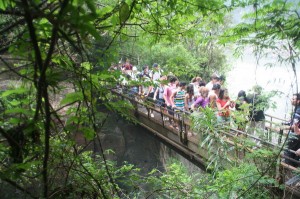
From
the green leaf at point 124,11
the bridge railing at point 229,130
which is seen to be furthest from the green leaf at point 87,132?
the bridge railing at point 229,130

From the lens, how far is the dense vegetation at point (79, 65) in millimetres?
945

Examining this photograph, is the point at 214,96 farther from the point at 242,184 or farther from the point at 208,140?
the point at 242,184

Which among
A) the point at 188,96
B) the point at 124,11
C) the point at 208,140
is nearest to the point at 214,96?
the point at 188,96

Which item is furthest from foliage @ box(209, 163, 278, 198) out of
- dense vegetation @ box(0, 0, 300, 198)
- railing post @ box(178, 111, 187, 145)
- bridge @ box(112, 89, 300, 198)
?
railing post @ box(178, 111, 187, 145)

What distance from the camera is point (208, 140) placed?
3.88 meters

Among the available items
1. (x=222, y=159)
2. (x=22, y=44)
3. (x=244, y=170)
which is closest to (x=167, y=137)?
(x=222, y=159)

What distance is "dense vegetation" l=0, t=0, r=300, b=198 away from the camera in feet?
3.10

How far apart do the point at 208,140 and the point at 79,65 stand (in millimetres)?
2773

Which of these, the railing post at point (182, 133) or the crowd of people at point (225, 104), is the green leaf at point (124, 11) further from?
the railing post at point (182, 133)

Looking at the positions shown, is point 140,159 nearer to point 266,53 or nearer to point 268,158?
point 268,158

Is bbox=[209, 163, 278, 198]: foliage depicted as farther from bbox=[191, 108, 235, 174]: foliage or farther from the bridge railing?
the bridge railing

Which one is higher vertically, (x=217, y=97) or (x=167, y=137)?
(x=217, y=97)

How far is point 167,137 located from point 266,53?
5.20 m

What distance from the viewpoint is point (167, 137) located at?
7129 mm
